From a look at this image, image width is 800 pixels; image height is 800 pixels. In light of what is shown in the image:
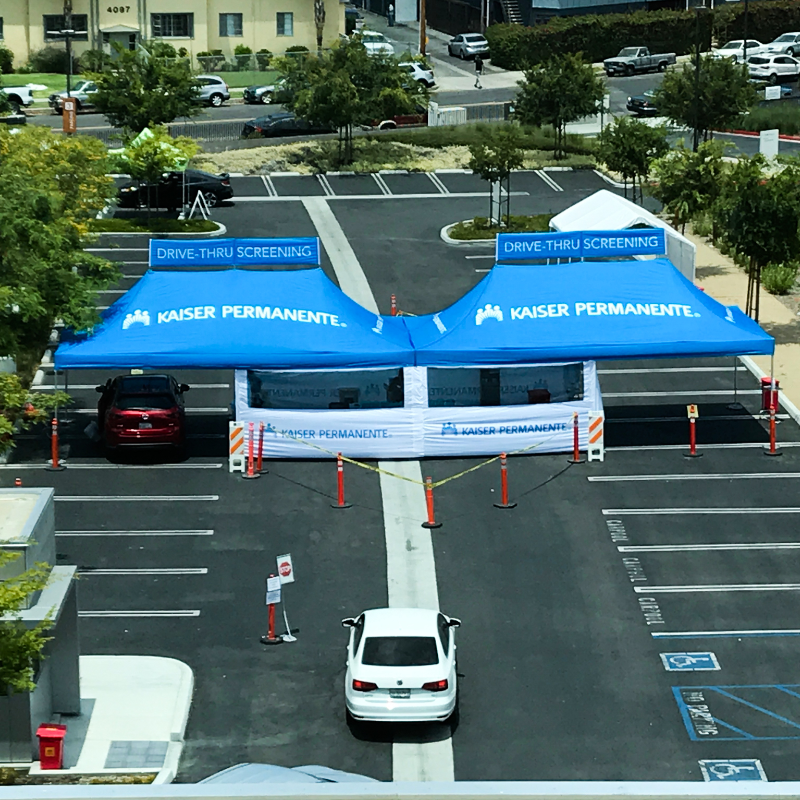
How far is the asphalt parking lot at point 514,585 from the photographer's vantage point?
20.9 metres

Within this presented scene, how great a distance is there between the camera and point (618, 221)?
4403 centimetres

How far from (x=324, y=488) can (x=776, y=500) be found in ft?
28.9

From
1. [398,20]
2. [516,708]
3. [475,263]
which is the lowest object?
[516,708]

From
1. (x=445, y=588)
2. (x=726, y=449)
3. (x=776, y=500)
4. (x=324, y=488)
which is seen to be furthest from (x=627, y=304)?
(x=445, y=588)

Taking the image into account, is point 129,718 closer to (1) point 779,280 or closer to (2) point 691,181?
(1) point 779,280

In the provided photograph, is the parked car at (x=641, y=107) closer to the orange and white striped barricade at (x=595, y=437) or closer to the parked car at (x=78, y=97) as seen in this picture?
the parked car at (x=78, y=97)

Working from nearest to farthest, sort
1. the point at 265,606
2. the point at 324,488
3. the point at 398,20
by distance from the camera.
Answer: the point at 265,606 → the point at 324,488 → the point at 398,20

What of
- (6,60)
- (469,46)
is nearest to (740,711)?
(6,60)

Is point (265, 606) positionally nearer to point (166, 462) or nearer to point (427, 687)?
point (427, 687)

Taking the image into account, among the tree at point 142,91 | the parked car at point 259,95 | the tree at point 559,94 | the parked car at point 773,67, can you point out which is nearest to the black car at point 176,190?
the tree at point 142,91

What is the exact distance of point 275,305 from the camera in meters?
32.7

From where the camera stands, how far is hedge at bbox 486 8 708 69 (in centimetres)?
9225

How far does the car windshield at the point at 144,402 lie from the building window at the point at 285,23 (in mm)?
65700

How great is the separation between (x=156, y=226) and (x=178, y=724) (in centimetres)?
3248
